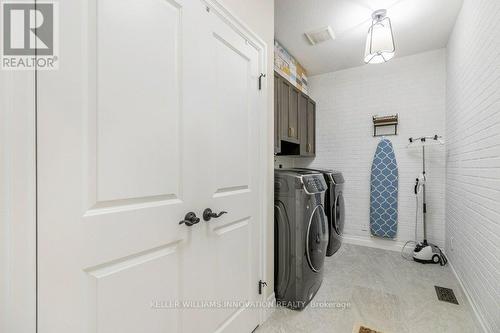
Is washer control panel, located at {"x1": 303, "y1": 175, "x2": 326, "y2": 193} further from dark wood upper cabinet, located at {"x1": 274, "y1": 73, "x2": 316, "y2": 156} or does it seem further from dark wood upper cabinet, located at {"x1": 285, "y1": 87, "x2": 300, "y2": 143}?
dark wood upper cabinet, located at {"x1": 285, "y1": 87, "x2": 300, "y2": 143}

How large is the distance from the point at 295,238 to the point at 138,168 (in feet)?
4.71

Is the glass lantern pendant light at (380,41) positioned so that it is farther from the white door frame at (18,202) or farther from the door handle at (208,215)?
the white door frame at (18,202)

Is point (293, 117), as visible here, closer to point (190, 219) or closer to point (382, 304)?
point (382, 304)

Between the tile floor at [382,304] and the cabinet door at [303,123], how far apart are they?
1.55 meters

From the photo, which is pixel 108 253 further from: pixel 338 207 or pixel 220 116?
pixel 338 207

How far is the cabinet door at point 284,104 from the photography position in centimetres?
277

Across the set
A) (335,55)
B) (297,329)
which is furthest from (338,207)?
(335,55)

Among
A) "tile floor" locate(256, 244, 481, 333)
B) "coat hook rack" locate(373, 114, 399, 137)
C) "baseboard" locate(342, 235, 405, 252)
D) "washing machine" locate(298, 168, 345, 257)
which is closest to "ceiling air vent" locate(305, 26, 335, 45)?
"coat hook rack" locate(373, 114, 399, 137)

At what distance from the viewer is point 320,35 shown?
279 centimetres

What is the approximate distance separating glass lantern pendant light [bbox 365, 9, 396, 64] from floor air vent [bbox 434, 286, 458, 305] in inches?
89.9

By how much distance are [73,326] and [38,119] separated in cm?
68

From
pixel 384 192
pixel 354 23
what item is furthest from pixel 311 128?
pixel 354 23

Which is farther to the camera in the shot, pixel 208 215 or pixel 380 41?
pixel 380 41

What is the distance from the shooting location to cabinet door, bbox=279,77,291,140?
9.07ft
